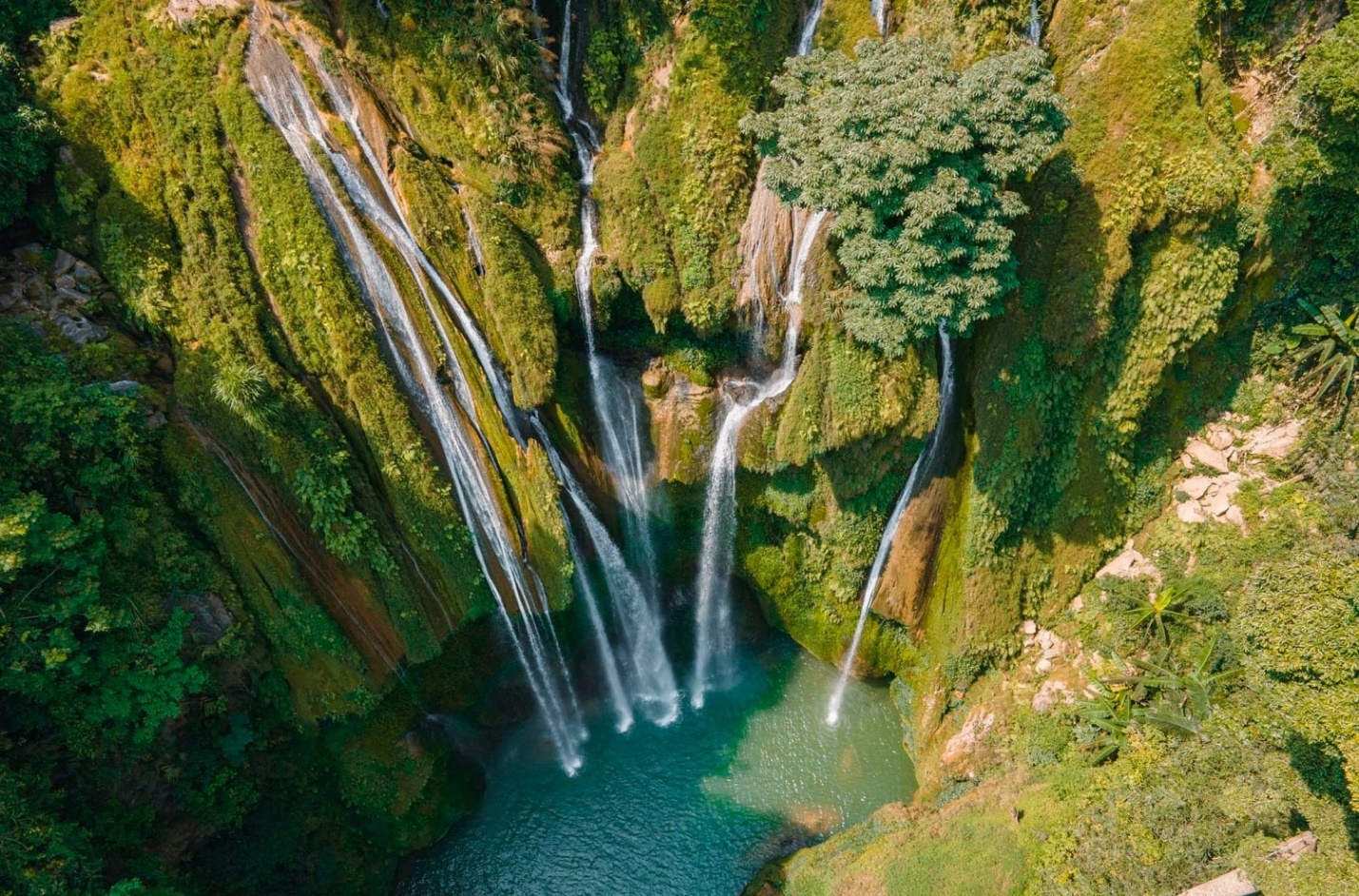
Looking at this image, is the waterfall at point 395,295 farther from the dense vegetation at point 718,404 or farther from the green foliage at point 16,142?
the green foliage at point 16,142

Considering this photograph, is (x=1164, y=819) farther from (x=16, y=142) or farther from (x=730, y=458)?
(x=16, y=142)

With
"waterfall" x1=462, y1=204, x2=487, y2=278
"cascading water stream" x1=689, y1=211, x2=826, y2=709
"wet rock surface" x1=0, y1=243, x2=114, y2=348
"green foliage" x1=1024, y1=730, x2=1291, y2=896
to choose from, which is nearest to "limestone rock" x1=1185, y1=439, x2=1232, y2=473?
"green foliage" x1=1024, y1=730, x2=1291, y2=896

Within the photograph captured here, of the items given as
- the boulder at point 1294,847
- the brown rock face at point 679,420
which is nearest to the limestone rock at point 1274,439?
the boulder at point 1294,847

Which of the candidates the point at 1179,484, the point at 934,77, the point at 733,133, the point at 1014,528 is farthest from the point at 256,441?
the point at 1179,484

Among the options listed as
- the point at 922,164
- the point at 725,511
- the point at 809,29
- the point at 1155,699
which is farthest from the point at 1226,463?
the point at 809,29

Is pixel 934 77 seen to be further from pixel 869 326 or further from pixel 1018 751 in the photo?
pixel 1018 751
